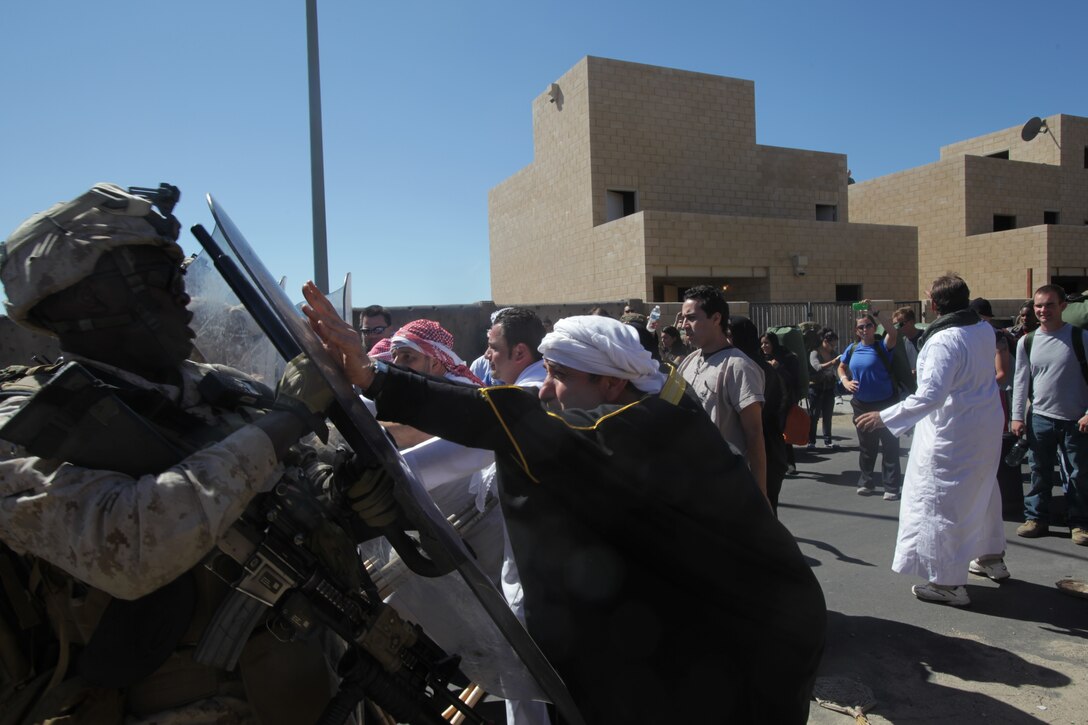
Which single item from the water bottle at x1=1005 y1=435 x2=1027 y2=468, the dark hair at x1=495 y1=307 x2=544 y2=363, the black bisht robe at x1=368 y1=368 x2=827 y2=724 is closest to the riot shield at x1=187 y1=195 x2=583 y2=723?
the black bisht robe at x1=368 y1=368 x2=827 y2=724

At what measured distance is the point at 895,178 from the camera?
2856 centimetres

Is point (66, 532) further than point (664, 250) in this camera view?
No

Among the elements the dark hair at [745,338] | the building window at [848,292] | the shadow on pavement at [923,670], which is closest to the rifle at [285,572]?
the shadow on pavement at [923,670]

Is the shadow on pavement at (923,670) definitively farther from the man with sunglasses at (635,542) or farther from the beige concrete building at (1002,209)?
the beige concrete building at (1002,209)

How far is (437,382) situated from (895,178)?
104 feet

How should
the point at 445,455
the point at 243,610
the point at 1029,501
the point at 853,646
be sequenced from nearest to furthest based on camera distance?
the point at 243,610
the point at 445,455
the point at 853,646
the point at 1029,501

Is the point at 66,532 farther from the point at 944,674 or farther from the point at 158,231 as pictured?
the point at 944,674

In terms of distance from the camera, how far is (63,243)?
1.37 meters

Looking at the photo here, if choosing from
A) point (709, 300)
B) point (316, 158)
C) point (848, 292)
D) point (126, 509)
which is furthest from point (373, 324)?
point (848, 292)

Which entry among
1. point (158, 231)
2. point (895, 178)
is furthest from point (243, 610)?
point (895, 178)

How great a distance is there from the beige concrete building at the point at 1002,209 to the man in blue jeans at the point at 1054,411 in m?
22.2

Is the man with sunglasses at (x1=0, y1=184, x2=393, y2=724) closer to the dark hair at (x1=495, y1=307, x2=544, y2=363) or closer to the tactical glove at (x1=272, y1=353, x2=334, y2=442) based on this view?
the tactical glove at (x1=272, y1=353, x2=334, y2=442)

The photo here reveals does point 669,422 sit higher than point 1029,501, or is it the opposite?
point 669,422

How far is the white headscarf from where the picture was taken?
184cm
